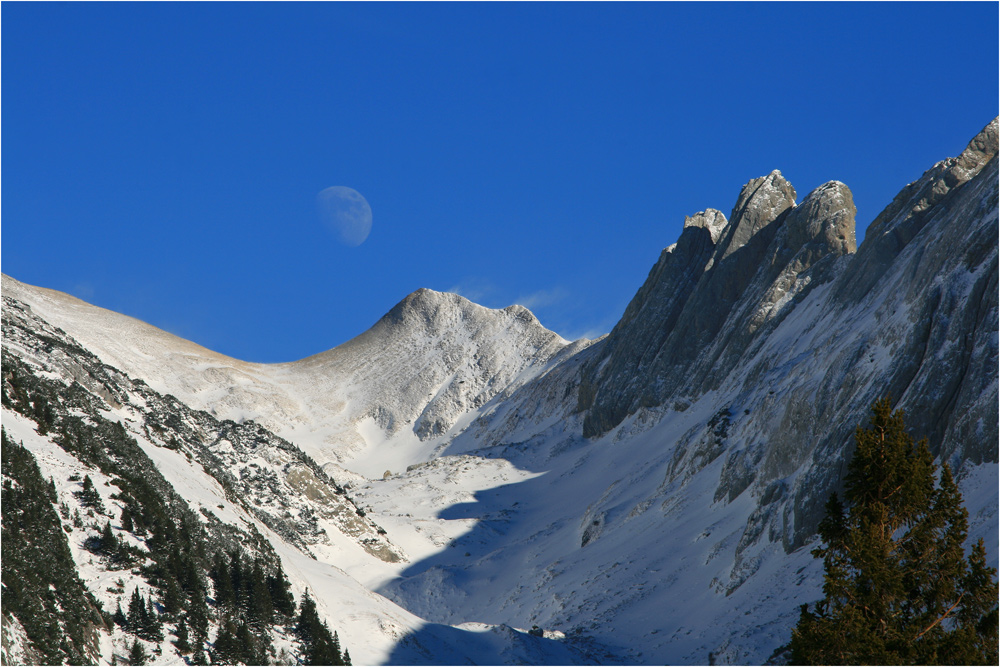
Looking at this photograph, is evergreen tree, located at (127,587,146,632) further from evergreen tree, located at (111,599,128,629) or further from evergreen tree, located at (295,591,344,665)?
evergreen tree, located at (295,591,344,665)

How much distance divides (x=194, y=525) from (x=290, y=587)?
15.6 ft

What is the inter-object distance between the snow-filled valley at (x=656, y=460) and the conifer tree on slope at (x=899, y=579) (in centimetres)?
1884

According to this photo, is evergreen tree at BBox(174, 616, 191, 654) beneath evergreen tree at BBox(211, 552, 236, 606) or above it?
beneath

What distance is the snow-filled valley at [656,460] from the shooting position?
134ft

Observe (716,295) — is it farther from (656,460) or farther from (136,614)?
(136,614)

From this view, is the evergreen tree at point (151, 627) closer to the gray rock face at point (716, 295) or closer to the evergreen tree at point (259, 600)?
the evergreen tree at point (259, 600)

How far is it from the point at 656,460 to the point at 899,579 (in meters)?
70.4

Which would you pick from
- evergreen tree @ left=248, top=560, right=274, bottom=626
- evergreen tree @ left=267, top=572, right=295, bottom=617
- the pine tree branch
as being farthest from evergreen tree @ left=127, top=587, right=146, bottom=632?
the pine tree branch

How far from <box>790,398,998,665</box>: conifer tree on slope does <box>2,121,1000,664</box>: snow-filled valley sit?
18844mm

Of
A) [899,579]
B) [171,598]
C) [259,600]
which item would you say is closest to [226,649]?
[171,598]

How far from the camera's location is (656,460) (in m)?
86.8

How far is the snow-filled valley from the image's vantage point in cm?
4091

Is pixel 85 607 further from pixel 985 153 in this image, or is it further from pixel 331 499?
pixel 985 153

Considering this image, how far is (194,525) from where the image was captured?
36125 millimetres
